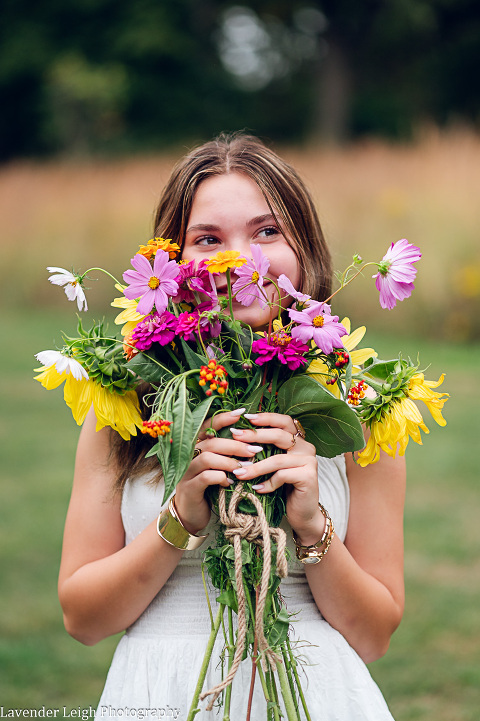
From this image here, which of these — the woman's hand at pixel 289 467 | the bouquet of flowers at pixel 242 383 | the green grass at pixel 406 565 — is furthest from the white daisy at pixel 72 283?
the green grass at pixel 406 565

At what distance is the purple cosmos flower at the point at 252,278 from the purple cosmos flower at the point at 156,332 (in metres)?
0.14

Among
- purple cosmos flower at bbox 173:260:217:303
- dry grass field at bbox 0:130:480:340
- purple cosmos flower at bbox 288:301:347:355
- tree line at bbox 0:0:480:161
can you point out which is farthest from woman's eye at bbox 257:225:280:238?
tree line at bbox 0:0:480:161

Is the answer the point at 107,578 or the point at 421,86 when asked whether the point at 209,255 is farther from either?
the point at 421,86

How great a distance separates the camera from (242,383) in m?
1.63

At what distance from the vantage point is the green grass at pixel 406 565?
3.64 meters

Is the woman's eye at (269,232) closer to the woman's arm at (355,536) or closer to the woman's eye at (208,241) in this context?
the woman's eye at (208,241)

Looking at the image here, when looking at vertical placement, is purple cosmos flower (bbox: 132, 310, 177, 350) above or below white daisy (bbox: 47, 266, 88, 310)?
below

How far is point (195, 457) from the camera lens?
1603 millimetres

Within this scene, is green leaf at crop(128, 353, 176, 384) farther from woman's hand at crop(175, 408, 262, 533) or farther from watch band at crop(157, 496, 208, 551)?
watch band at crop(157, 496, 208, 551)

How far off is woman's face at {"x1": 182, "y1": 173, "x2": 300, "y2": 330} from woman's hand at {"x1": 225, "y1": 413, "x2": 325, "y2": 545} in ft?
0.99

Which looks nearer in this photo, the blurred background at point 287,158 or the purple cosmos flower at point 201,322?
the purple cosmos flower at point 201,322

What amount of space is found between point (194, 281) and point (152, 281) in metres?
0.08

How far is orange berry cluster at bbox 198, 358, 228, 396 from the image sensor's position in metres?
1.49

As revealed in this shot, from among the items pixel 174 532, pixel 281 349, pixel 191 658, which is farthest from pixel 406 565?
pixel 281 349
